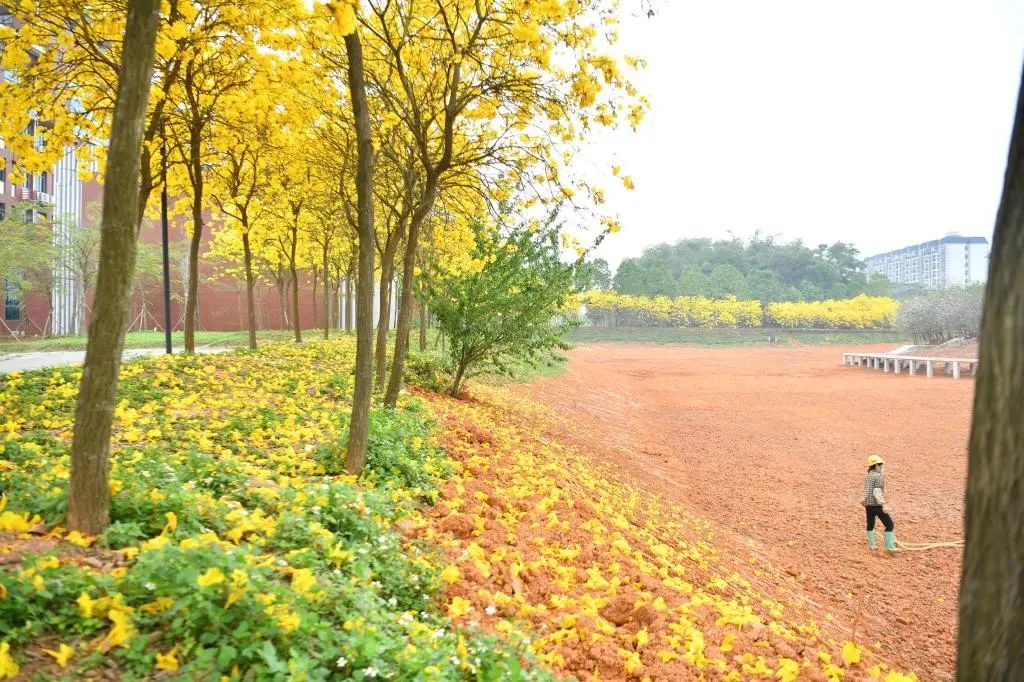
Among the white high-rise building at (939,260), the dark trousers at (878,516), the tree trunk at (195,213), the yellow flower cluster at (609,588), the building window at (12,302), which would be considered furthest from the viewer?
the white high-rise building at (939,260)

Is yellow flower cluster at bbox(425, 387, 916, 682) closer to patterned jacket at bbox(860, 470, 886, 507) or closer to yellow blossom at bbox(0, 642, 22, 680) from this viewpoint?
patterned jacket at bbox(860, 470, 886, 507)

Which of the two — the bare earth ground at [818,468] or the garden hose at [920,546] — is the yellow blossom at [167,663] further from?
the garden hose at [920,546]

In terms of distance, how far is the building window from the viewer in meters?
24.8

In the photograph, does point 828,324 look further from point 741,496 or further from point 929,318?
point 741,496

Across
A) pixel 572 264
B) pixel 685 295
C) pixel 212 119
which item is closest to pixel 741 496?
pixel 572 264

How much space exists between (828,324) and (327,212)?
7563 centimetres

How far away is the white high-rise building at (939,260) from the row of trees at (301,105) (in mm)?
101999

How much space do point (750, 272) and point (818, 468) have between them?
265 ft

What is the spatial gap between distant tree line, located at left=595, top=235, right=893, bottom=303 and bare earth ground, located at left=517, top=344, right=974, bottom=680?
50.3 metres

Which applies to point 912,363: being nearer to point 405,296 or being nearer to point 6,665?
point 405,296

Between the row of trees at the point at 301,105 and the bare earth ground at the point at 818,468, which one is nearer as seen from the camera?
the row of trees at the point at 301,105

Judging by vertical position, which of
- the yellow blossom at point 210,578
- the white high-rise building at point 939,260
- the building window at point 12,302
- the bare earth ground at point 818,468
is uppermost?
the white high-rise building at point 939,260

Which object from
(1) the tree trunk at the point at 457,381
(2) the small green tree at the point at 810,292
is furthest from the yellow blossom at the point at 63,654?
(2) the small green tree at the point at 810,292

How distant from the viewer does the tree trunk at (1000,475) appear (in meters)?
1.28
